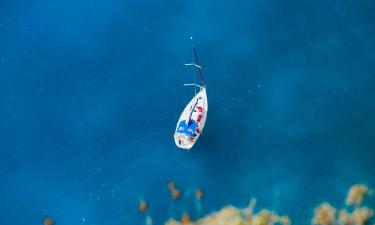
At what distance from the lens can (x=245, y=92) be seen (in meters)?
32.4

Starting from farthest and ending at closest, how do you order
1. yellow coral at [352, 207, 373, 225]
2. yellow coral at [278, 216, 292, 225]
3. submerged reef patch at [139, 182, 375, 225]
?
yellow coral at [278, 216, 292, 225], submerged reef patch at [139, 182, 375, 225], yellow coral at [352, 207, 373, 225]

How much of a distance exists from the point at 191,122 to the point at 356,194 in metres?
10.6

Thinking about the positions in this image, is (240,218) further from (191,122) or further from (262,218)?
(191,122)

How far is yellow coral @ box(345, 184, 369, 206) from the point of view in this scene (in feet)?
96.1

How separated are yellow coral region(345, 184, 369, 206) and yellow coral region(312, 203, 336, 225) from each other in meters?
1.10

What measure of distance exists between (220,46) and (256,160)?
321 inches

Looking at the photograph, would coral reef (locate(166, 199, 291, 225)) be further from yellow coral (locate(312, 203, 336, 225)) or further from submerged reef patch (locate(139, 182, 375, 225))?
yellow coral (locate(312, 203, 336, 225))

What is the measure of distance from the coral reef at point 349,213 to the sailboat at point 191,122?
27.6ft

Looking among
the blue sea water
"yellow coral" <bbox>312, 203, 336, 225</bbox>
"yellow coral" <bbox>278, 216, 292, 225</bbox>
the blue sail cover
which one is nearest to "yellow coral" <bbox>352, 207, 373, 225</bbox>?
"yellow coral" <bbox>312, 203, 336, 225</bbox>

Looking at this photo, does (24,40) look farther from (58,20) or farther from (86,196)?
(86,196)

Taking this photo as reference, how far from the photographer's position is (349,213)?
95.2 ft

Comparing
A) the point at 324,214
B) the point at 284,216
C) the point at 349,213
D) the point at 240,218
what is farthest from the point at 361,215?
the point at 240,218

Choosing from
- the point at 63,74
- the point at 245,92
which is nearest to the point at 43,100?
the point at 63,74

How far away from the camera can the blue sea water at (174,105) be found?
100 ft
